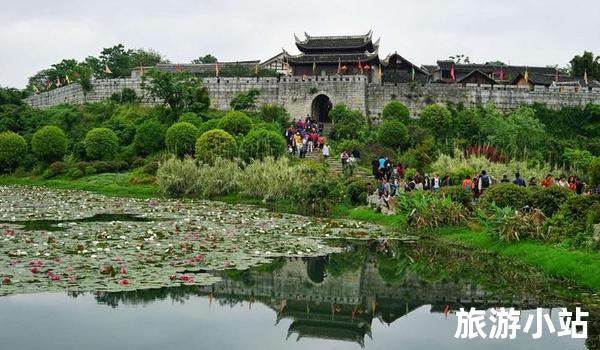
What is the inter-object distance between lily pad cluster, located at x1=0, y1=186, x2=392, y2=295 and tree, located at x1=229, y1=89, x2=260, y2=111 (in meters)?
18.0

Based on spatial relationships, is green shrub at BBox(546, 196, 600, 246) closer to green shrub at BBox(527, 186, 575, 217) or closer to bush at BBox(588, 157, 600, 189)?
green shrub at BBox(527, 186, 575, 217)

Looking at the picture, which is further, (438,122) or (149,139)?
(438,122)

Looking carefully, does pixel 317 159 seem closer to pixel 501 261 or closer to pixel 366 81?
pixel 366 81

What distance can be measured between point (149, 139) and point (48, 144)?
552 centimetres

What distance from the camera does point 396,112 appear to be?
131 feet

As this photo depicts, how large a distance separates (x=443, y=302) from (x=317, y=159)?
2207 cm

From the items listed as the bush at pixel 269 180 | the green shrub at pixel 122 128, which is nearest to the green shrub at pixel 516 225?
the bush at pixel 269 180

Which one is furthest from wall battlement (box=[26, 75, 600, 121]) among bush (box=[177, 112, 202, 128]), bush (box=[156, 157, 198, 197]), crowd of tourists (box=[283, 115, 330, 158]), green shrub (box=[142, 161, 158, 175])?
bush (box=[156, 157, 198, 197])

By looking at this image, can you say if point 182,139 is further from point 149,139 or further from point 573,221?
point 573,221

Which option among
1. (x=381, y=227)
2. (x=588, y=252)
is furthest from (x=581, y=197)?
(x=381, y=227)

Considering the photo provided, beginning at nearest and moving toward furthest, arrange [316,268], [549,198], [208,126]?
[316,268] → [549,198] → [208,126]

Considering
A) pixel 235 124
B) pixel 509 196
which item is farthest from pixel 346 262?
pixel 235 124

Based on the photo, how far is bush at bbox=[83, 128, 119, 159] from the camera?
37000 millimetres

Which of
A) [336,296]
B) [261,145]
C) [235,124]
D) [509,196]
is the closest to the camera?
[336,296]
